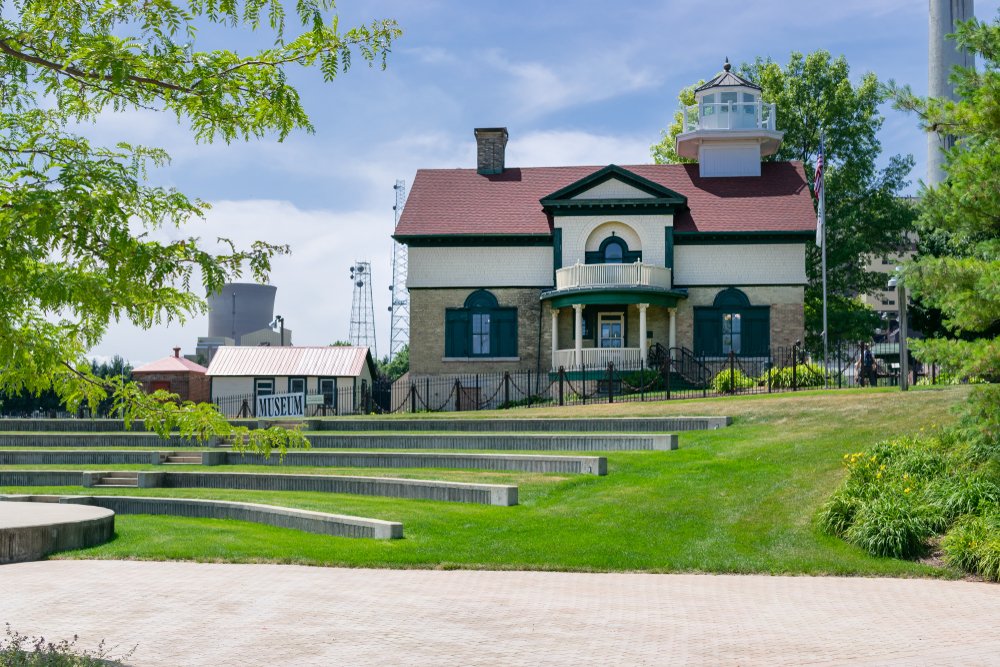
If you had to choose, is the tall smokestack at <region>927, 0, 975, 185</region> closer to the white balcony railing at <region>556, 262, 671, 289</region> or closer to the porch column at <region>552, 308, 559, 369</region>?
the white balcony railing at <region>556, 262, 671, 289</region>

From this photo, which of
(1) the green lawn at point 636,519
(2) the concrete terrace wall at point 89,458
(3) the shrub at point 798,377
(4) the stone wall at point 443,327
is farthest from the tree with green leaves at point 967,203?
(4) the stone wall at point 443,327

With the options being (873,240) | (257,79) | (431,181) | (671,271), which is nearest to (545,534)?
(257,79)

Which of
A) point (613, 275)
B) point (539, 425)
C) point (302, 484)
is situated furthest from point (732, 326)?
point (302, 484)

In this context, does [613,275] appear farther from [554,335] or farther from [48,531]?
[48,531]

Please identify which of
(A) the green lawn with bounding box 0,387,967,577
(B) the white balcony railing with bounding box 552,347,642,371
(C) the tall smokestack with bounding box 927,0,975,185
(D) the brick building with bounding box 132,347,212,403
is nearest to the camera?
(A) the green lawn with bounding box 0,387,967,577

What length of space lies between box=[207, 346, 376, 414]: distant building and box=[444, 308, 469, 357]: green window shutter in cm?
572

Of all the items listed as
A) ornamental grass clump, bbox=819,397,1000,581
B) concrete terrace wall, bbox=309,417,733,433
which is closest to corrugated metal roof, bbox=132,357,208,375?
concrete terrace wall, bbox=309,417,733,433

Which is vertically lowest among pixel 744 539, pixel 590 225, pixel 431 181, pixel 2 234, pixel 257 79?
pixel 744 539

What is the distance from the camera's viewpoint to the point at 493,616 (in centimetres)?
843

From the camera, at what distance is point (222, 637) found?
761 cm

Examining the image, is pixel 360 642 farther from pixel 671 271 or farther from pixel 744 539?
pixel 671 271

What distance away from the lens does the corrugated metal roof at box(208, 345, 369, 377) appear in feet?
135

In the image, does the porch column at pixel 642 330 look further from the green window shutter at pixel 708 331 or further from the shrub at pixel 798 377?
the shrub at pixel 798 377

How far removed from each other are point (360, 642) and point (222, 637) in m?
1.20
